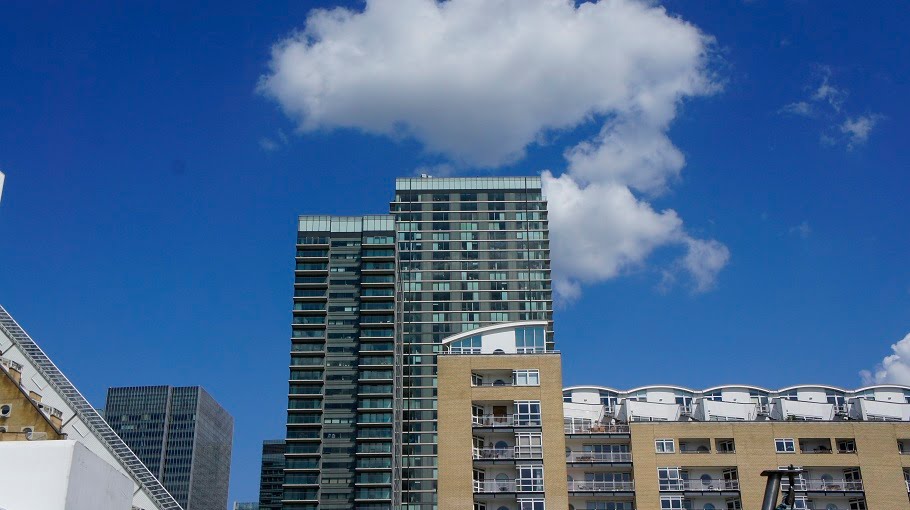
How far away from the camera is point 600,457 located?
79375 millimetres

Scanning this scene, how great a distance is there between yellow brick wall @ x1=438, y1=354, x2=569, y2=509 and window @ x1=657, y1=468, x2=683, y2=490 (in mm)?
11012

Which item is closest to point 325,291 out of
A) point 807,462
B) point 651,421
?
point 651,421

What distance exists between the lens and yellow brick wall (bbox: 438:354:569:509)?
69.4 meters

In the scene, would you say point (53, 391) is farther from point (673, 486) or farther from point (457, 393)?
point (673, 486)

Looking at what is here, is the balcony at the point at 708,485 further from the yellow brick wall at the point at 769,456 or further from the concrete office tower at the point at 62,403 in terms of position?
the concrete office tower at the point at 62,403

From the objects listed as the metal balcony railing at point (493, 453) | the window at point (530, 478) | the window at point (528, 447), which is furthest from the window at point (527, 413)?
the window at point (530, 478)

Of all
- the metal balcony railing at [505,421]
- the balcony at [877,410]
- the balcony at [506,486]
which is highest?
the balcony at [877,410]

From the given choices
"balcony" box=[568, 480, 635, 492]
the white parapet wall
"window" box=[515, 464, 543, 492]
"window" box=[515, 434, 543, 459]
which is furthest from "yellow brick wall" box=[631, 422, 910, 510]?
the white parapet wall

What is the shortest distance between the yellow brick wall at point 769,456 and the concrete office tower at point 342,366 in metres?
61.0

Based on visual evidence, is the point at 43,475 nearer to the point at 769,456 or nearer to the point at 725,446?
the point at 769,456

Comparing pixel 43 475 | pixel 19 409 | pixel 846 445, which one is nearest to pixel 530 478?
pixel 846 445

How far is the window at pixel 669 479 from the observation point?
251ft

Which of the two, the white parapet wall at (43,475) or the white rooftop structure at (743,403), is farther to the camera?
the white rooftop structure at (743,403)

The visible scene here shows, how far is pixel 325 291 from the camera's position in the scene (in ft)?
475
